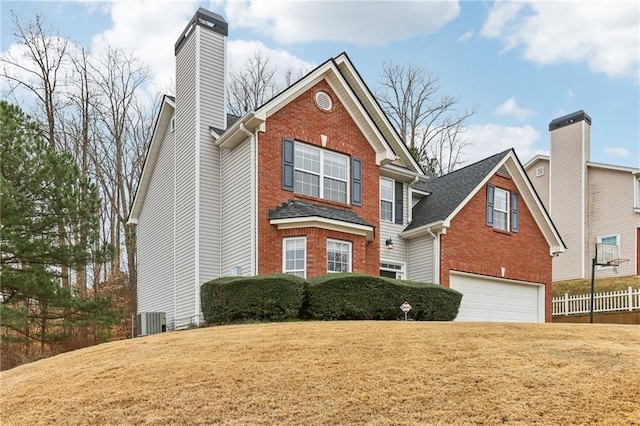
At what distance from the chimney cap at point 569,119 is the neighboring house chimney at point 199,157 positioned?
1981 centimetres

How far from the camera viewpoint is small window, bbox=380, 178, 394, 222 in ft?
65.3

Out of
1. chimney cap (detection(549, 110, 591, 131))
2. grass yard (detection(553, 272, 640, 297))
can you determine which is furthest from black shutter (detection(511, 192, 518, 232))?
chimney cap (detection(549, 110, 591, 131))

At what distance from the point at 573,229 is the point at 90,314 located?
22.9 metres

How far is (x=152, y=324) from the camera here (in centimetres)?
1773

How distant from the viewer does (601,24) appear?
1769 centimetres

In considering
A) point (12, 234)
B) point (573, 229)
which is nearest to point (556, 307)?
point (573, 229)

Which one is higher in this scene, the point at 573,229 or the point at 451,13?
the point at 451,13

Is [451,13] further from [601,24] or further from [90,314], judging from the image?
[90,314]

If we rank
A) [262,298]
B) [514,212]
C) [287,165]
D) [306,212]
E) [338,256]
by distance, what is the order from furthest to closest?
[514,212], [287,165], [338,256], [306,212], [262,298]

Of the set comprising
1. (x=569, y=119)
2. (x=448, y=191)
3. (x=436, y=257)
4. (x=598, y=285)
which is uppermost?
(x=569, y=119)

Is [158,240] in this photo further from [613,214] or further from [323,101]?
[613,214]

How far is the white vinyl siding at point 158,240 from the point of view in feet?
64.2

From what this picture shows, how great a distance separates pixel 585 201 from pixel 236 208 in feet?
67.1

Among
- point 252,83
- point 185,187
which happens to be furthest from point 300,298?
point 252,83
